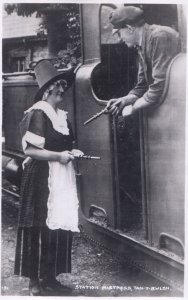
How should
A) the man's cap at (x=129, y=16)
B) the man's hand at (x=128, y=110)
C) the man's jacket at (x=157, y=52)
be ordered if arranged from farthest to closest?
the man's hand at (x=128, y=110) < the man's cap at (x=129, y=16) < the man's jacket at (x=157, y=52)

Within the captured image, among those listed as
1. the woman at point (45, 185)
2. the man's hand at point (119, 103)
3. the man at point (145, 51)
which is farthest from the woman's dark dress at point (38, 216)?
the man at point (145, 51)

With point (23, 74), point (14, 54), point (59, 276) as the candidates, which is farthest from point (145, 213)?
point (14, 54)

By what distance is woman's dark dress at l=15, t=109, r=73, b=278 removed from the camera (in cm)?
283

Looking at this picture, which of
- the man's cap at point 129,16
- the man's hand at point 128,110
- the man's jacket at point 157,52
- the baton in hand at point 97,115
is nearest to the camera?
the man's jacket at point 157,52

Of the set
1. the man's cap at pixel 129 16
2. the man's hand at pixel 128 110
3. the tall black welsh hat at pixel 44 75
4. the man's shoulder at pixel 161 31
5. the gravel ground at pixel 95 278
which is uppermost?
the man's cap at pixel 129 16

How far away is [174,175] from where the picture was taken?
262 centimetres

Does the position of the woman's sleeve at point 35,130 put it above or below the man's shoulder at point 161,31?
below

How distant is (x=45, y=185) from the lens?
290 centimetres

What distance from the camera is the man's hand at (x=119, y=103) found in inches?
114

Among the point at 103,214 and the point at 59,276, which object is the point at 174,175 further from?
the point at 59,276

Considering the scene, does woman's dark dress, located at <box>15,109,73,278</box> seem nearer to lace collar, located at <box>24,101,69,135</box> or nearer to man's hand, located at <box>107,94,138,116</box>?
lace collar, located at <box>24,101,69,135</box>

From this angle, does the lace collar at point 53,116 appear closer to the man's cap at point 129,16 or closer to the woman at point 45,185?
the woman at point 45,185

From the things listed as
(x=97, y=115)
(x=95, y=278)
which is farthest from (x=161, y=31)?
(x=95, y=278)

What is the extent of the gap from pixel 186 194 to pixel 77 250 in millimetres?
1374
